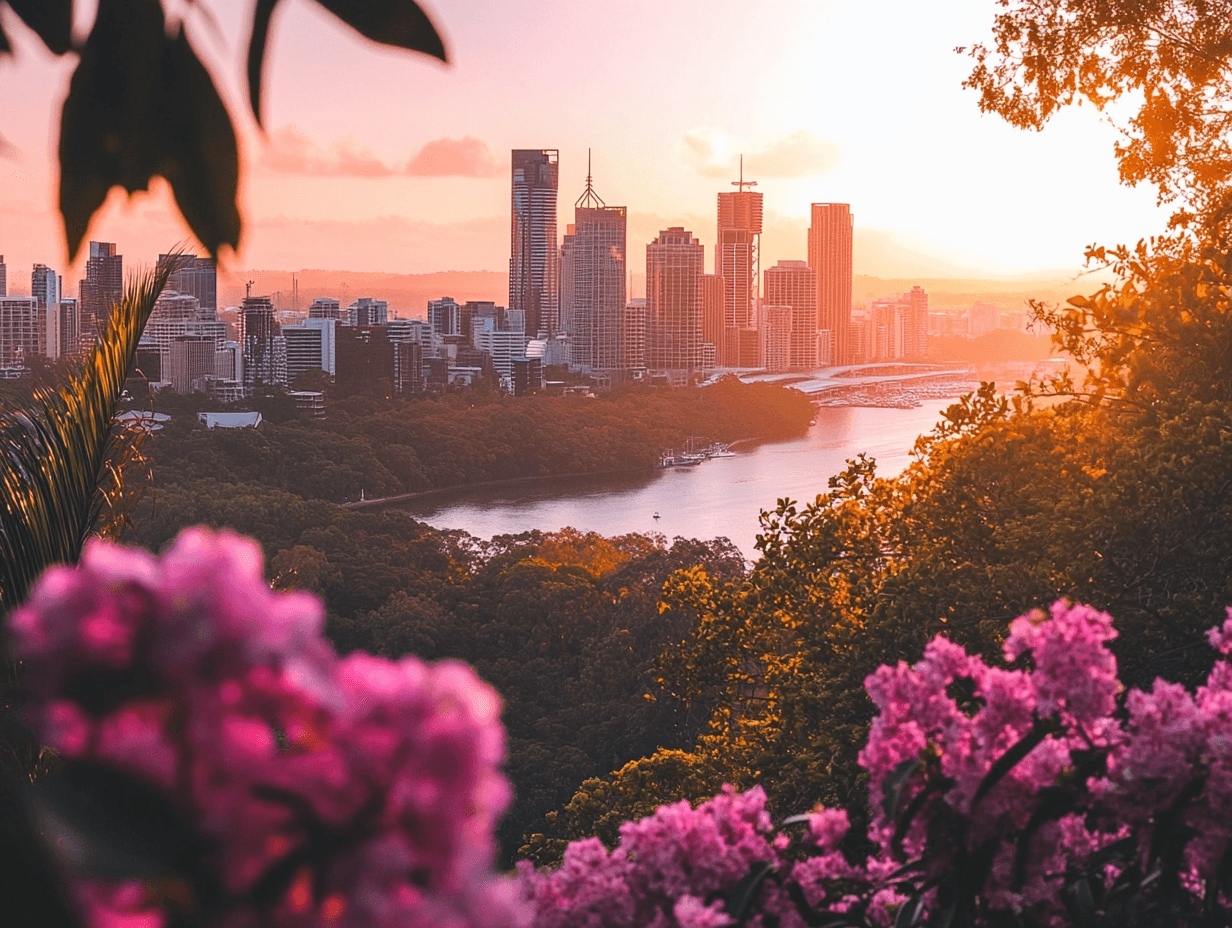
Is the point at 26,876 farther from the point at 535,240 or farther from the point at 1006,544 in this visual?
the point at 535,240

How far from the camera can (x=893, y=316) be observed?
190ft

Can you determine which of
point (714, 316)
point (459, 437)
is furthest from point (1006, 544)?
point (714, 316)

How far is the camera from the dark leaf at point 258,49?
0.54m

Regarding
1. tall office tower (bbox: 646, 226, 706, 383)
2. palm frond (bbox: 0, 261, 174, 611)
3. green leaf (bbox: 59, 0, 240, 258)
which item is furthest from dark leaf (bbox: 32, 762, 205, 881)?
tall office tower (bbox: 646, 226, 706, 383)

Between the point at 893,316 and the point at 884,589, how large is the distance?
2203 inches

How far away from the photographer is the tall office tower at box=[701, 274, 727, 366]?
65.6 metres

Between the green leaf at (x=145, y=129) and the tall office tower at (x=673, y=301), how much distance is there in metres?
61.6

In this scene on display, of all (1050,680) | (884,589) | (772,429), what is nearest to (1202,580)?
(884,589)

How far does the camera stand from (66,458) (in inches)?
87.7

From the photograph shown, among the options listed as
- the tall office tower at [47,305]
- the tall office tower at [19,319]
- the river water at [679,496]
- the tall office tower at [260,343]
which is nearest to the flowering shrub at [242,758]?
the tall office tower at [47,305]

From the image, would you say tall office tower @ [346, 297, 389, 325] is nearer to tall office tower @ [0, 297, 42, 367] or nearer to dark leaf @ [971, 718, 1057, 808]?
tall office tower @ [0, 297, 42, 367]

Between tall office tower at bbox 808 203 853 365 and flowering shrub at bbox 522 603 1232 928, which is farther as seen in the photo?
tall office tower at bbox 808 203 853 365

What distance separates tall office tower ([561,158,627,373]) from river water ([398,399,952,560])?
91.2ft

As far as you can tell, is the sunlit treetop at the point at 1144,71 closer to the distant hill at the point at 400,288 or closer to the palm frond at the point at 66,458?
the palm frond at the point at 66,458
